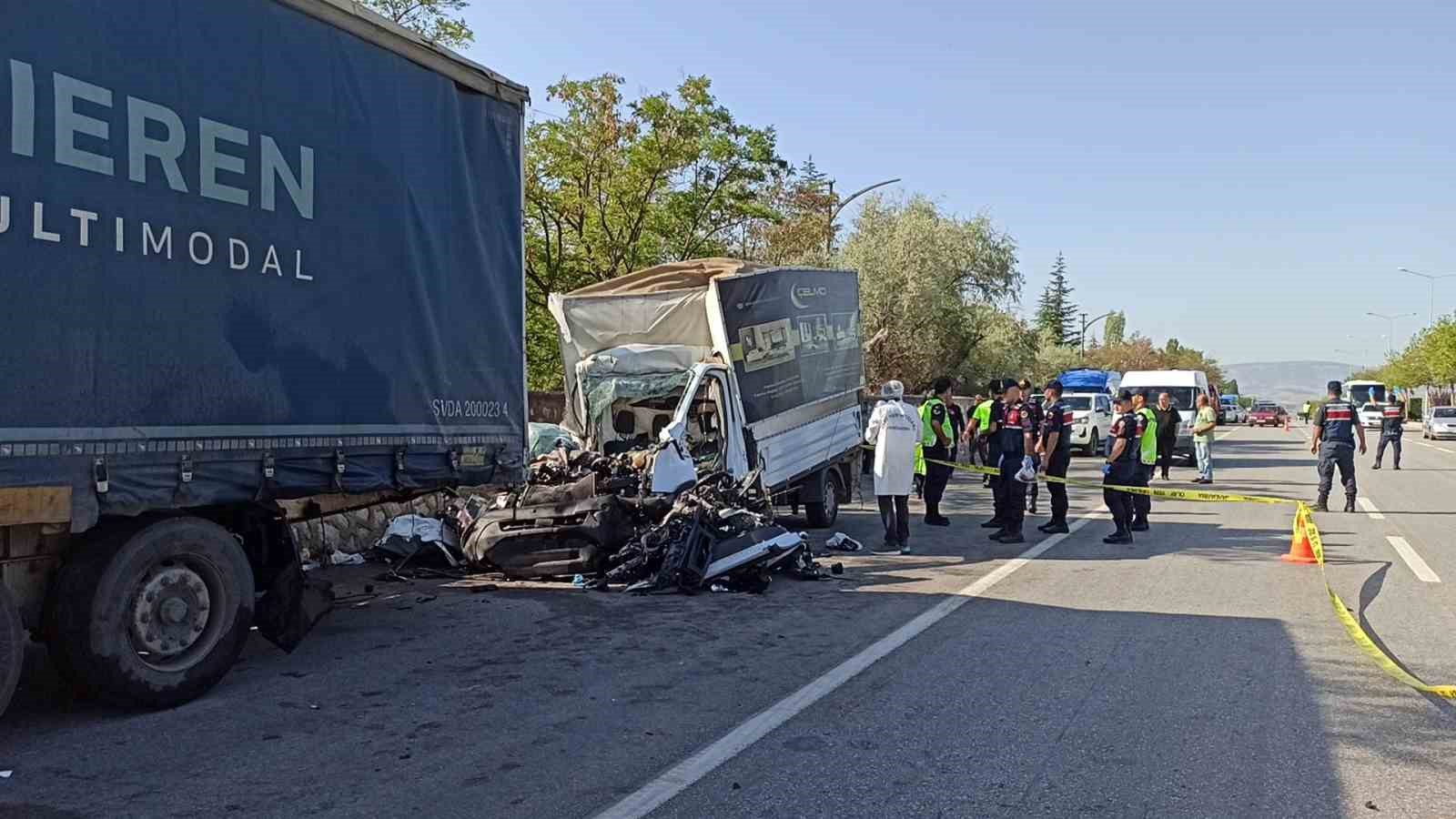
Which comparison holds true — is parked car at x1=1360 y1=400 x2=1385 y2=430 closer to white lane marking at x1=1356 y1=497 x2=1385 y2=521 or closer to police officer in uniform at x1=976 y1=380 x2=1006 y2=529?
white lane marking at x1=1356 y1=497 x2=1385 y2=521

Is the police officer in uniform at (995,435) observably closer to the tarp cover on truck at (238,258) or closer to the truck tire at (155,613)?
the tarp cover on truck at (238,258)

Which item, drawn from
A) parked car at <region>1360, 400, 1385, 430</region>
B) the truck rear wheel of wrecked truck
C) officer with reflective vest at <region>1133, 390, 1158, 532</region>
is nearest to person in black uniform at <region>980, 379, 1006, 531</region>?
officer with reflective vest at <region>1133, 390, 1158, 532</region>

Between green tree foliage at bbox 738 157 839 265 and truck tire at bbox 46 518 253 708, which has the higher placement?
green tree foliage at bbox 738 157 839 265

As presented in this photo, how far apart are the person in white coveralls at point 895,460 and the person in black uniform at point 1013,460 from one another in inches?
52.1

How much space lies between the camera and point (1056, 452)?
12.6 meters

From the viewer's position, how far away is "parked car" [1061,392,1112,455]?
26.6 metres

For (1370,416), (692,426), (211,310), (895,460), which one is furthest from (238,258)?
(1370,416)

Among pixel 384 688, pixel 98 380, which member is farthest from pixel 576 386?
pixel 98 380

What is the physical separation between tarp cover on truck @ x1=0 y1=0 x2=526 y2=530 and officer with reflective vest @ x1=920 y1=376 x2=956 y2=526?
6.69 meters

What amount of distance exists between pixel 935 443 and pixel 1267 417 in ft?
175

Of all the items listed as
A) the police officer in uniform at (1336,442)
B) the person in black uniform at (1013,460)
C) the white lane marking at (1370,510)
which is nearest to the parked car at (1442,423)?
the white lane marking at (1370,510)

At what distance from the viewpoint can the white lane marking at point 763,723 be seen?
411cm

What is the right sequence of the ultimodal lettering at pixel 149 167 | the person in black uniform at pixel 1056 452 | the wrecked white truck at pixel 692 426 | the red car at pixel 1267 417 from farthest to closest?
the red car at pixel 1267 417, the person in black uniform at pixel 1056 452, the wrecked white truck at pixel 692 426, the ultimodal lettering at pixel 149 167

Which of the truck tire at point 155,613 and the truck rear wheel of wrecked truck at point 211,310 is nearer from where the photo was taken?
the truck rear wheel of wrecked truck at point 211,310
